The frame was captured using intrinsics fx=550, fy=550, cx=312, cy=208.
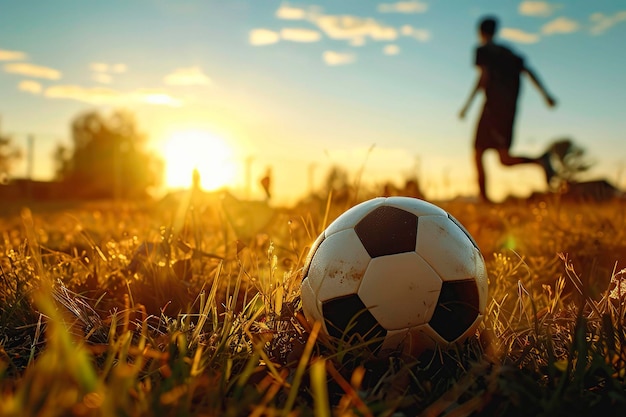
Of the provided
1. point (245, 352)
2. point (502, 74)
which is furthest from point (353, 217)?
point (502, 74)

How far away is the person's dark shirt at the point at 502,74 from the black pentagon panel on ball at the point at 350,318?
7.81m

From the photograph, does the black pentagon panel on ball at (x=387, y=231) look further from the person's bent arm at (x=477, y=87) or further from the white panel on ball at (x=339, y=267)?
the person's bent arm at (x=477, y=87)

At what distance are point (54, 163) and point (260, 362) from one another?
194 ft

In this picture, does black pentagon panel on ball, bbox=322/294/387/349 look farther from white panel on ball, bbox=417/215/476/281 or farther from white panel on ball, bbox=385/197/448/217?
white panel on ball, bbox=385/197/448/217

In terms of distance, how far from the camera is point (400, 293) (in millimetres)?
2047

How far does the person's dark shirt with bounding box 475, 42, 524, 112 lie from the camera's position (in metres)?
8.98

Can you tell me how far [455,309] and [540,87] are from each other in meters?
7.75

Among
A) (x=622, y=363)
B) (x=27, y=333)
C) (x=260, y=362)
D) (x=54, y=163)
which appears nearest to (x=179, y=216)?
(x=27, y=333)

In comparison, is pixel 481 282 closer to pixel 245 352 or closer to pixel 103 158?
pixel 245 352

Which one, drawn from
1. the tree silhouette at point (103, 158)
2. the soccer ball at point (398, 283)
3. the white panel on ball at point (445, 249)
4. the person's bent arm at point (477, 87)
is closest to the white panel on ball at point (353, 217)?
the soccer ball at point (398, 283)

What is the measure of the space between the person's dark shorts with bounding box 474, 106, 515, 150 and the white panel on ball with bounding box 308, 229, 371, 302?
7570mm

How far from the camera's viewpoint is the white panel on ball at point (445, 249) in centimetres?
212

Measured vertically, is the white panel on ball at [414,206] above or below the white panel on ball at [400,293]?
above

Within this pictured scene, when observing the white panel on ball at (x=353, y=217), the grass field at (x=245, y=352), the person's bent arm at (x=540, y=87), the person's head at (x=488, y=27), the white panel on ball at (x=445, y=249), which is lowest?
the grass field at (x=245, y=352)
